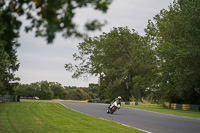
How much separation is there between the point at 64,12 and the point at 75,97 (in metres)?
125

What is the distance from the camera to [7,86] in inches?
1906

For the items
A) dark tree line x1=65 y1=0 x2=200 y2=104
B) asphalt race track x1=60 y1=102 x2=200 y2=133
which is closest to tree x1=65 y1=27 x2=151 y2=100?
dark tree line x1=65 y1=0 x2=200 y2=104

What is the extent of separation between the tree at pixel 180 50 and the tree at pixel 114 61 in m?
21.5

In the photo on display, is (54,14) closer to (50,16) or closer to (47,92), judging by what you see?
(50,16)

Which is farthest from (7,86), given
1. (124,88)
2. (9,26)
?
(9,26)

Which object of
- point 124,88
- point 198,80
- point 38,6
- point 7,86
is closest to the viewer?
point 38,6

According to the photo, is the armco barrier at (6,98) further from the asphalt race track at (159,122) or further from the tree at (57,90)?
the tree at (57,90)

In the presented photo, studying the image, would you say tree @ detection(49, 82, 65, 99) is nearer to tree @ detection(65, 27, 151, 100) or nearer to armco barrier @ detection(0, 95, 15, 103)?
tree @ detection(65, 27, 151, 100)

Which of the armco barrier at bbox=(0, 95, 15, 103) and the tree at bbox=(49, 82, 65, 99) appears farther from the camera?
the tree at bbox=(49, 82, 65, 99)

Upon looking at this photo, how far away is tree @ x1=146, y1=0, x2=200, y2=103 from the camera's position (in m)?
34.1

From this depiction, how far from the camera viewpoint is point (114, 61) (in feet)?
250

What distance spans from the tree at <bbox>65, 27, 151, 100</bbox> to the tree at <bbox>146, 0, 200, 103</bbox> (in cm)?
2154

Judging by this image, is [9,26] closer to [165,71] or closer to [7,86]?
[165,71]

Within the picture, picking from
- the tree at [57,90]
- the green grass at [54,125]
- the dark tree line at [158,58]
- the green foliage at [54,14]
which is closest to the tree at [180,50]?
the dark tree line at [158,58]
